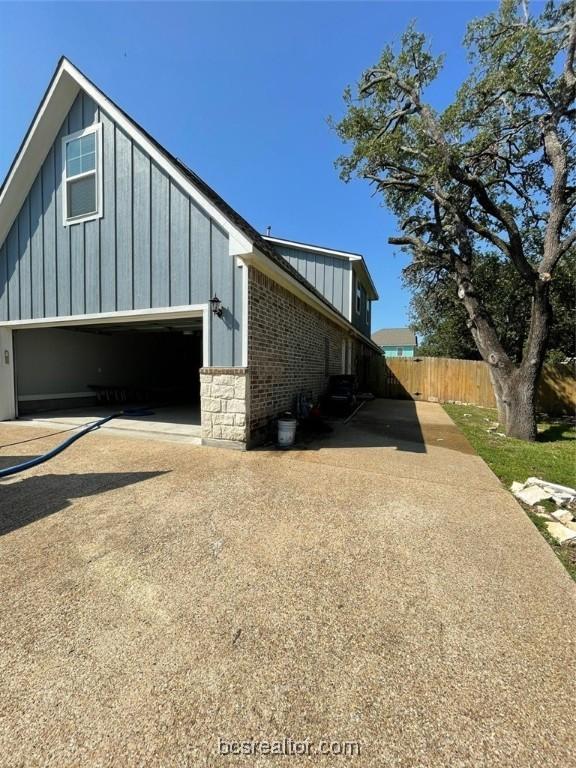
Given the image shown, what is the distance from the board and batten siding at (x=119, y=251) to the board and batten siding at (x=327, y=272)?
9.17m

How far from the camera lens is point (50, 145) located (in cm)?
783

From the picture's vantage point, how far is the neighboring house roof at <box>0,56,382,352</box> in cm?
588

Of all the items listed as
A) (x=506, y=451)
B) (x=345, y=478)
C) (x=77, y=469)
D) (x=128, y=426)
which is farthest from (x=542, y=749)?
(x=128, y=426)

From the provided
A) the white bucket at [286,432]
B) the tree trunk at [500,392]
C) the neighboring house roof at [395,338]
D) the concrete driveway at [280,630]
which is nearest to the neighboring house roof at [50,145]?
the white bucket at [286,432]

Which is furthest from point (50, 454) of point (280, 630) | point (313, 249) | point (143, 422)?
point (313, 249)

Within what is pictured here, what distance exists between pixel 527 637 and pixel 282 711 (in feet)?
5.13

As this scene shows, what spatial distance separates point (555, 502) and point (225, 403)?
199 inches

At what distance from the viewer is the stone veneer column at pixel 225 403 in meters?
5.98

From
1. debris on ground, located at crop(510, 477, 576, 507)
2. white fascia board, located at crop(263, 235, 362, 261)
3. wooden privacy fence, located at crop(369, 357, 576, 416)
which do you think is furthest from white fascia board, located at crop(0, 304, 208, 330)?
wooden privacy fence, located at crop(369, 357, 576, 416)

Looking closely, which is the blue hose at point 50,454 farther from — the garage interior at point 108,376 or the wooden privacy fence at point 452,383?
the wooden privacy fence at point 452,383

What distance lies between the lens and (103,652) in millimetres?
1825

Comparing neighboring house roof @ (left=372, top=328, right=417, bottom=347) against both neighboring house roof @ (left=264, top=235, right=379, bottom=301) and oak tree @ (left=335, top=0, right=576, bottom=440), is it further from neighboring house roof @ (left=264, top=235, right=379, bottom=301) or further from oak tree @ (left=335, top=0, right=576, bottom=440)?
oak tree @ (left=335, top=0, right=576, bottom=440)

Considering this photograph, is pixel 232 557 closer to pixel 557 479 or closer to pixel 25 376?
pixel 557 479

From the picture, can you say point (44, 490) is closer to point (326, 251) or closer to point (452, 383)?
point (326, 251)
